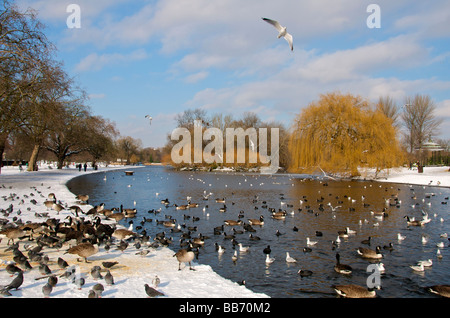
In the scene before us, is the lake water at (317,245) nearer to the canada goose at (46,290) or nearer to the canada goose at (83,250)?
the canada goose at (83,250)

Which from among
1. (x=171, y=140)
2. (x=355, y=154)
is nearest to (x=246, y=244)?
(x=355, y=154)

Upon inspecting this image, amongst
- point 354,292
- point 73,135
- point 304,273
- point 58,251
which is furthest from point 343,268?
point 73,135

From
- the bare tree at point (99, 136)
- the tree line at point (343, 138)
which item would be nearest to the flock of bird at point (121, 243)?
the tree line at point (343, 138)

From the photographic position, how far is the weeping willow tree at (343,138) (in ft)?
144

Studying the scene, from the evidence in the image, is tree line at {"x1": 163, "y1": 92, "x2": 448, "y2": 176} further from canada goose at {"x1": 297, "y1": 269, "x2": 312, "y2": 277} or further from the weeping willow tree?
canada goose at {"x1": 297, "y1": 269, "x2": 312, "y2": 277}

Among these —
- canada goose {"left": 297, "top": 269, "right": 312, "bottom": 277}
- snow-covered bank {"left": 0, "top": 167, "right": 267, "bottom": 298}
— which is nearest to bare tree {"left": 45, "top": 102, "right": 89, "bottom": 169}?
snow-covered bank {"left": 0, "top": 167, "right": 267, "bottom": 298}

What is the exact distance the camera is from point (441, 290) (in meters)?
7.89

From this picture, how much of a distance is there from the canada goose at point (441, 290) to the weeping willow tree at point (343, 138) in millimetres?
37235

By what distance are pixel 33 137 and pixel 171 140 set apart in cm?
5220

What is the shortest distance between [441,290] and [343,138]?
38593mm

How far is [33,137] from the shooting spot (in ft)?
119

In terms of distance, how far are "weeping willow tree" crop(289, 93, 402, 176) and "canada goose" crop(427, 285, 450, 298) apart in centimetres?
3723

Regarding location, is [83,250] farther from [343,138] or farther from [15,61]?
[343,138]

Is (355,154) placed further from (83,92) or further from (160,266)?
(160,266)
